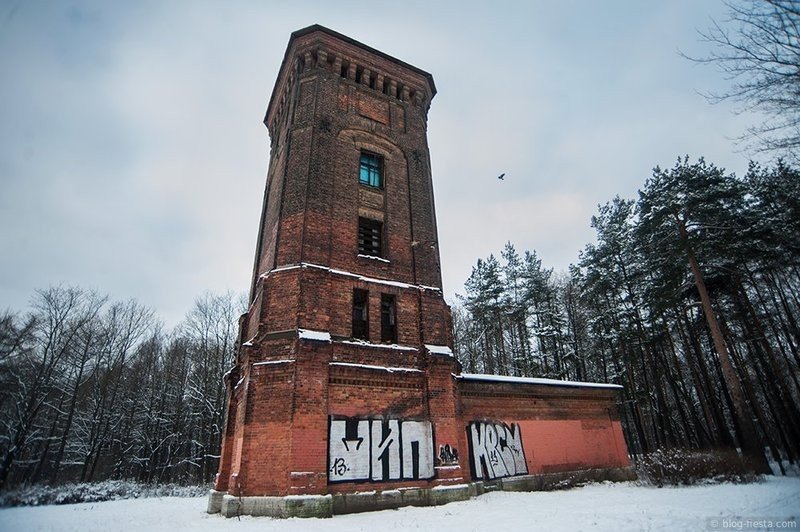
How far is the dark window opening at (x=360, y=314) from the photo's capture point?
12.2 metres

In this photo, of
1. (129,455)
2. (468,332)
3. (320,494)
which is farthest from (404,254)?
(129,455)

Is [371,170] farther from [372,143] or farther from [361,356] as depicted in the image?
[361,356]

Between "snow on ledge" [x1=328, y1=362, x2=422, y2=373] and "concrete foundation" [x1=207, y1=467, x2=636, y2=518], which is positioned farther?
"snow on ledge" [x1=328, y1=362, x2=422, y2=373]

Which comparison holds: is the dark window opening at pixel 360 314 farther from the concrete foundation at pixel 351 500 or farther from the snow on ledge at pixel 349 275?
the concrete foundation at pixel 351 500

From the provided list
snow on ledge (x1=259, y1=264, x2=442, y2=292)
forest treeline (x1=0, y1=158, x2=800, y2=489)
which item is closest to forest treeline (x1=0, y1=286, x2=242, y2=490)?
forest treeline (x1=0, y1=158, x2=800, y2=489)

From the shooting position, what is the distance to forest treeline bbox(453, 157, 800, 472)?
16422mm

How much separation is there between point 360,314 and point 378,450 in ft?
13.1

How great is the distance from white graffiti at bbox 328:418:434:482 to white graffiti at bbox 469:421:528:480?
7.50 ft

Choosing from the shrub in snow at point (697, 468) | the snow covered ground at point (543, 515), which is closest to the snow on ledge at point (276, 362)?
Answer: the snow covered ground at point (543, 515)

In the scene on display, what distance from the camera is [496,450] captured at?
1288 cm

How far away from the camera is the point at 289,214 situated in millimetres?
12930

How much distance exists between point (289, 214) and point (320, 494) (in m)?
8.06

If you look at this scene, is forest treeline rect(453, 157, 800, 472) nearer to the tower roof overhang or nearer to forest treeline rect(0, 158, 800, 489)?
forest treeline rect(0, 158, 800, 489)

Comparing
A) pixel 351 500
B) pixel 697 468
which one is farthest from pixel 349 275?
pixel 697 468
